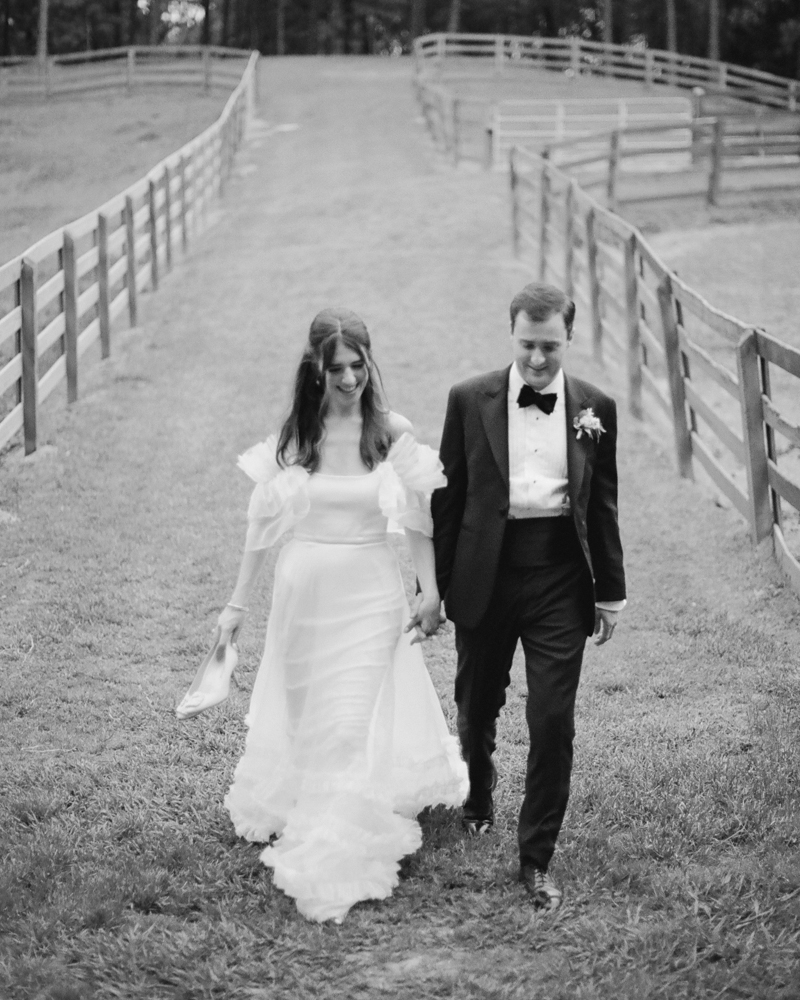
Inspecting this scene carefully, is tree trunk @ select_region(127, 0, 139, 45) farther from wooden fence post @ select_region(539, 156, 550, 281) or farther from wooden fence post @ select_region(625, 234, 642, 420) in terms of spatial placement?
wooden fence post @ select_region(625, 234, 642, 420)

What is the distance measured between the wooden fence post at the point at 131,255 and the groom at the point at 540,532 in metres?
9.72

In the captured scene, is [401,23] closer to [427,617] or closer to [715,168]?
[715,168]

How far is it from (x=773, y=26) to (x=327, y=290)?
124 feet

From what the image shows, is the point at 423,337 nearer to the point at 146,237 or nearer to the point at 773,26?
the point at 146,237

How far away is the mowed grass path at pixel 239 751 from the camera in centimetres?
360

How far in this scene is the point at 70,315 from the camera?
33.8 feet

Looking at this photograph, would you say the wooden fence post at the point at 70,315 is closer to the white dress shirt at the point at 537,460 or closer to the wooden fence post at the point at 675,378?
the wooden fence post at the point at 675,378

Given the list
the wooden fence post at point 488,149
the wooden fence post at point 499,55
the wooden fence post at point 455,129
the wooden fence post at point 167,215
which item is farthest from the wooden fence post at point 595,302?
the wooden fence post at point 499,55

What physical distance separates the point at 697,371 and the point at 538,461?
8.61 metres

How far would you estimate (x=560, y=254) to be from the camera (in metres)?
16.6

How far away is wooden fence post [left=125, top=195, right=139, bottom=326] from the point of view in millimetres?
12977

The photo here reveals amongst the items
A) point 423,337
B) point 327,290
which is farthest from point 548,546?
point 327,290

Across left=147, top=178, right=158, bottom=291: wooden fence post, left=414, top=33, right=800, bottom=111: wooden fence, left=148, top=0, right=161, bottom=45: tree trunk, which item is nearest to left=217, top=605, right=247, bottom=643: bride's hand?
left=147, top=178, right=158, bottom=291: wooden fence post

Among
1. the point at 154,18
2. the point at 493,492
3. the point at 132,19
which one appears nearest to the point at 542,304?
the point at 493,492
